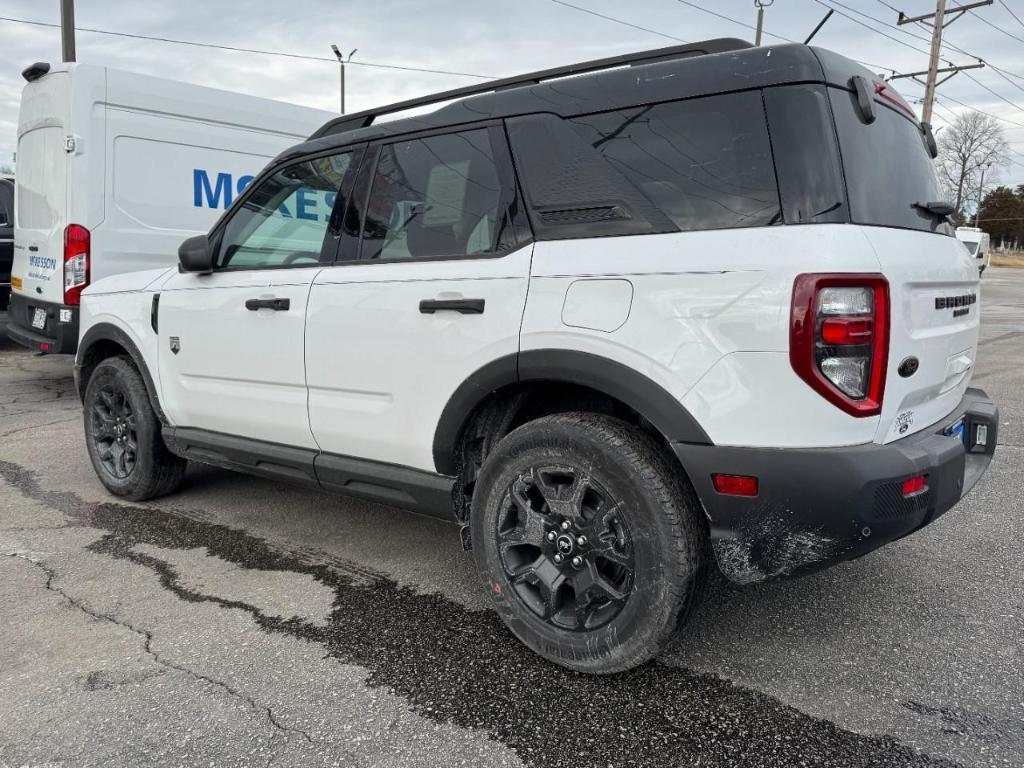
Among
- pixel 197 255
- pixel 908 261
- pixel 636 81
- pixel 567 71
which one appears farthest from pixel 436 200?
pixel 908 261

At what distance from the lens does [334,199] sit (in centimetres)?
350

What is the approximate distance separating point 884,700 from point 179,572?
2.75 meters

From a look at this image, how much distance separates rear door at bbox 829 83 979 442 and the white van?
6118 mm

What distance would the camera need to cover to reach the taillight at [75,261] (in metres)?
6.75

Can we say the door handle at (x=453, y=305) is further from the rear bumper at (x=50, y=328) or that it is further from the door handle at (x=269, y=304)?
the rear bumper at (x=50, y=328)

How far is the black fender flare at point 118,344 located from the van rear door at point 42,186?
8.33 feet

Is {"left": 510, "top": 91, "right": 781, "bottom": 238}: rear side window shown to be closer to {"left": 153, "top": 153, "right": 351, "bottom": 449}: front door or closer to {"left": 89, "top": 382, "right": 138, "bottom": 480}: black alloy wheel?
{"left": 153, "top": 153, "right": 351, "bottom": 449}: front door

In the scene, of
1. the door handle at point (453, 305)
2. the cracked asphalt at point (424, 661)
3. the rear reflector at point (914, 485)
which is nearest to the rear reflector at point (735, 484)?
the rear reflector at point (914, 485)

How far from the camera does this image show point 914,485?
92.0 inches

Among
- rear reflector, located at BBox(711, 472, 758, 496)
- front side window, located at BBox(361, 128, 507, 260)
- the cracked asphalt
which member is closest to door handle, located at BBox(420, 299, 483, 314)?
front side window, located at BBox(361, 128, 507, 260)

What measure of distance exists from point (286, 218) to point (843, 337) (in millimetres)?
2546

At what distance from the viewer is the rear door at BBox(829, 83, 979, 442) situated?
232 centimetres

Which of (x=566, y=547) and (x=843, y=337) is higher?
(x=843, y=337)

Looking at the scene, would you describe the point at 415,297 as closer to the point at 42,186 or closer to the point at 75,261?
the point at 75,261
